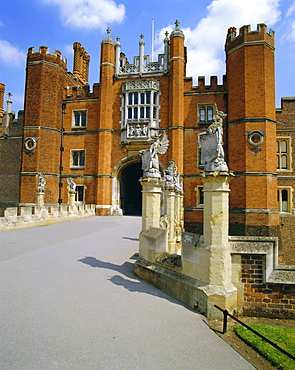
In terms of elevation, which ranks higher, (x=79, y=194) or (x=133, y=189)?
(x=133, y=189)

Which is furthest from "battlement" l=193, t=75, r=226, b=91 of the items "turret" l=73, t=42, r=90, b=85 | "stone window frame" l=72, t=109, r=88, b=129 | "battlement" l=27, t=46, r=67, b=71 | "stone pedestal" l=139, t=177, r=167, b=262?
"stone pedestal" l=139, t=177, r=167, b=262

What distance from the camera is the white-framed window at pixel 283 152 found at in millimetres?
19812

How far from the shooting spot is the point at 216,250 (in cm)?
450

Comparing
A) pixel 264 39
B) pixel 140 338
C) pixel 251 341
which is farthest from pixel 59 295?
pixel 264 39

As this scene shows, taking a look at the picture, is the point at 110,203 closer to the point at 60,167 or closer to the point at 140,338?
the point at 60,167

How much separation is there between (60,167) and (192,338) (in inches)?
881

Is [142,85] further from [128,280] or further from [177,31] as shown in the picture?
[128,280]

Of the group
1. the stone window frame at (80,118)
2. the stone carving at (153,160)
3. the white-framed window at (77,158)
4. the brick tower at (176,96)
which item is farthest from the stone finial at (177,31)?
the stone carving at (153,160)

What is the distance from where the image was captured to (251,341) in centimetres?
364

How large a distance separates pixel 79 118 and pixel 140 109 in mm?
5848

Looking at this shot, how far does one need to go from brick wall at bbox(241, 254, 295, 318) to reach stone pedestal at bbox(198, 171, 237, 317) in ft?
0.94

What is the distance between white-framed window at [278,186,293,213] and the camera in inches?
761

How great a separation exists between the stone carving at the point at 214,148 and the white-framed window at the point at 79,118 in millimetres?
20658

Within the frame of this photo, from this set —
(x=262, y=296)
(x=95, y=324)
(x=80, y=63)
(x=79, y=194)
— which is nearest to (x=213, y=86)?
(x=79, y=194)
